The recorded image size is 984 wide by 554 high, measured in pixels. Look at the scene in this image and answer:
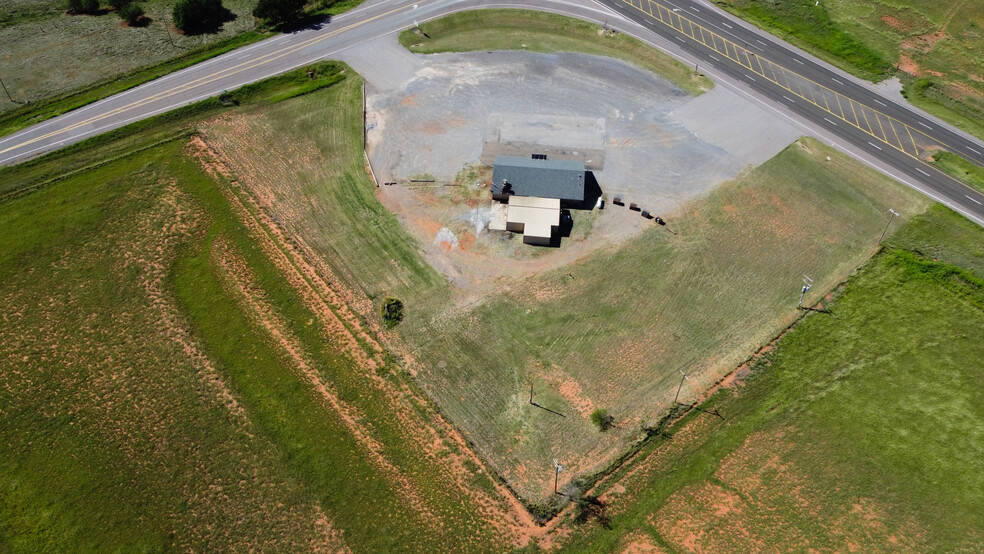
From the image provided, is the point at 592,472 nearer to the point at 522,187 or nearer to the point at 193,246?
the point at 522,187

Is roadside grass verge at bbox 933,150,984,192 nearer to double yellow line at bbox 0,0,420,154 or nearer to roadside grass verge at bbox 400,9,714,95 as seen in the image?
roadside grass verge at bbox 400,9,714,95

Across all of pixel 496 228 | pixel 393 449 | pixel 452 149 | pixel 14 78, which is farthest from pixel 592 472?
pixel 14 78

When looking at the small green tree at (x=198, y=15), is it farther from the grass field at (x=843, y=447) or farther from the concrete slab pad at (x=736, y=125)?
the grass field at (x=843, y=447)

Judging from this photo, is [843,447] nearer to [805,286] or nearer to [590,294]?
[805,286]

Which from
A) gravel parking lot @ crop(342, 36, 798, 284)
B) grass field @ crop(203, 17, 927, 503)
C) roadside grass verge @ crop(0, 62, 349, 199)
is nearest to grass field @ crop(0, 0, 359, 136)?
roadside grass verge @ crop(0, 62, 349, 199)

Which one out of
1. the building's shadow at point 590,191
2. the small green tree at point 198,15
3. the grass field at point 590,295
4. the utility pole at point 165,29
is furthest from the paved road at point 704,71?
the building's shadow at point 590,191

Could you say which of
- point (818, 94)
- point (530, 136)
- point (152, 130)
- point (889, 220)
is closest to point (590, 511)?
point (530, 136)
